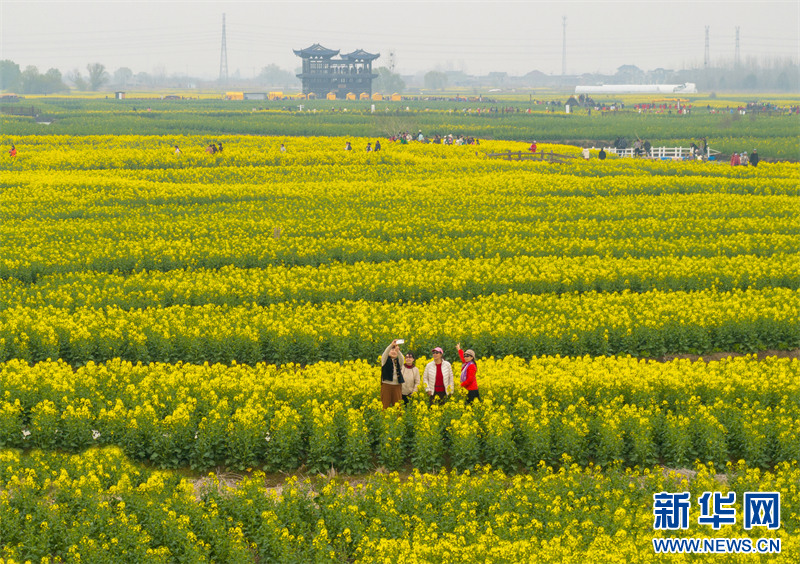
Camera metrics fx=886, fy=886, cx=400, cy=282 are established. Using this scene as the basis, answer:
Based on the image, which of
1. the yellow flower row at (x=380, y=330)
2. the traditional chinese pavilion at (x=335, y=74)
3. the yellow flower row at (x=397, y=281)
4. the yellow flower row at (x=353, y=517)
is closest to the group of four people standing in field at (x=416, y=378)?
the yellow flower row at (x=353, y=517)

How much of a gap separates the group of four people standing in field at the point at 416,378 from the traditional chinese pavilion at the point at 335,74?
17429 cm

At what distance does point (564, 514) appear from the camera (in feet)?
42.2

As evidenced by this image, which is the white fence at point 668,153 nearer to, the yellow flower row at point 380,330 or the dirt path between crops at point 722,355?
the dirt path between crops at point 722,355

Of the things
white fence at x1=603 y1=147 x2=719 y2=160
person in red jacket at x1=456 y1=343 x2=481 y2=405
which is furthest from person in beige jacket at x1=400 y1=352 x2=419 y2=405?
white fence at x1=603 y1=147 x2=719 y2=160

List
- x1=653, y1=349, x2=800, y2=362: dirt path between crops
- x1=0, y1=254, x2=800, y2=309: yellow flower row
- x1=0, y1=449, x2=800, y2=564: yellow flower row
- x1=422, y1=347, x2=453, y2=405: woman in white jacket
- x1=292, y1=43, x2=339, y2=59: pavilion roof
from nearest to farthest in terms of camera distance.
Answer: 1. x1=0, y1=449, x2=800, y2=564: yellow flower row
2. x1=422, y1=347, x2=453, y2=405: woman in white jacket
3. x1=653, y1=349, x2=800, y2=362: dirt path between crops
4. x1=0, y1=254, x2=800, y2=309: yellow flower row
5. x1=292, y1=43, x2=339, y2=59: pavilion roof

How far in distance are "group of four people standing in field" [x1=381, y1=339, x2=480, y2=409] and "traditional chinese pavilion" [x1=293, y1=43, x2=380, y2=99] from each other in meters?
174

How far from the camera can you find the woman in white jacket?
16.7 m

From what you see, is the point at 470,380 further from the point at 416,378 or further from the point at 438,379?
the point at 416,378

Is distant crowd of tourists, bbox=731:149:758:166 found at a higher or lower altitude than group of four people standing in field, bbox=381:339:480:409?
higher

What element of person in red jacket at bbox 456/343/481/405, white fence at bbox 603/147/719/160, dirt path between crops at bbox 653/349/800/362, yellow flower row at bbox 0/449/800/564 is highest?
white fence at bbox 603/147/719/160

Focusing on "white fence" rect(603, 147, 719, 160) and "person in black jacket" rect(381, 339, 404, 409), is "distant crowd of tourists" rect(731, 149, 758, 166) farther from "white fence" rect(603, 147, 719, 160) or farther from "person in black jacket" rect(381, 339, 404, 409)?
"person in black jacket" rect(381, 339, 404, 409)

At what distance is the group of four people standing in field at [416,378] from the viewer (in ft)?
53.9

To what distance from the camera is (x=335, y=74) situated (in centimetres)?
18850

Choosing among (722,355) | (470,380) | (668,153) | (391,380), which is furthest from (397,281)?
(668,153)
